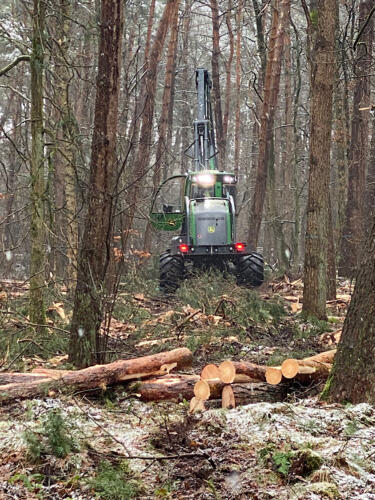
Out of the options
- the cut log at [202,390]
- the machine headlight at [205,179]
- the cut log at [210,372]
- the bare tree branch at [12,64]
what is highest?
the bare tree branch at [12,64]

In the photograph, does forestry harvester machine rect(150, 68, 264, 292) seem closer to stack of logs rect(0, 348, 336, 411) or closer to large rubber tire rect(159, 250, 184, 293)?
large rubber tire rect(159, 250, 184, 293)

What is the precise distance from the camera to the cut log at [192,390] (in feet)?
14.3

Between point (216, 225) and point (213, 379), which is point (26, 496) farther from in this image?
point (216, 225)

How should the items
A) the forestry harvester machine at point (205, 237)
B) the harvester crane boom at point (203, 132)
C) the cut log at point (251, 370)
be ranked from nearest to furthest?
the cut log at point (251, 370), the forestry harvester machine at point (205, 237), the harvester crane boom at point (203, 132)

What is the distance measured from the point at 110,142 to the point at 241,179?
31715 millimetres

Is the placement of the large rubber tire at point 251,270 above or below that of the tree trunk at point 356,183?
below

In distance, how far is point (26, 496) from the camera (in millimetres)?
2787

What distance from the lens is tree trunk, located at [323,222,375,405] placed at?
359 centimetres

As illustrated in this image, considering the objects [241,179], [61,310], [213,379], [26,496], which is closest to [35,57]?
[61,310]

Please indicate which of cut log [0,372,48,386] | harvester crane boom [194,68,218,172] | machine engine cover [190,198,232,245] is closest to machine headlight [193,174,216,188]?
machine engine cover [190,198,232,245]

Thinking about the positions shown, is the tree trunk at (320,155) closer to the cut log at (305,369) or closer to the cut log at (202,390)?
the cut log at (305,369)

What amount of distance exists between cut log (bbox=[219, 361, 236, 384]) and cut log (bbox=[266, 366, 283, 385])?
13.2 inches

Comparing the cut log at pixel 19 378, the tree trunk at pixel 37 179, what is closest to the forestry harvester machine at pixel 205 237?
the tree trunk at pixel 37 179

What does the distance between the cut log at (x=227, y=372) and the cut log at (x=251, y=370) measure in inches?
9.9
